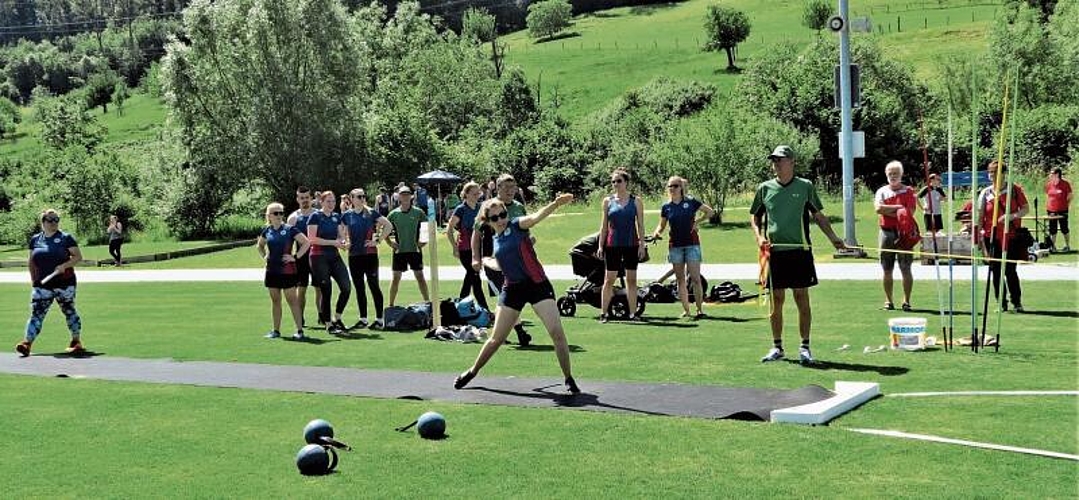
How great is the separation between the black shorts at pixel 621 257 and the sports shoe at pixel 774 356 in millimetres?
3931

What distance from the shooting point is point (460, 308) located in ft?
53.7

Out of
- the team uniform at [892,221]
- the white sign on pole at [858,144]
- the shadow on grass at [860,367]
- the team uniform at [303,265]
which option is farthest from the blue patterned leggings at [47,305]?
the white sign on pole at [858,144]

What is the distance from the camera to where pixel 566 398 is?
10484mm

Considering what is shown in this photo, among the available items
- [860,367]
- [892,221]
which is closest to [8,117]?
[892,221]

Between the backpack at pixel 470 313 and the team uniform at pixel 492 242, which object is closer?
the team uniform at pixel 492 242

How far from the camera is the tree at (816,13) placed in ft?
333

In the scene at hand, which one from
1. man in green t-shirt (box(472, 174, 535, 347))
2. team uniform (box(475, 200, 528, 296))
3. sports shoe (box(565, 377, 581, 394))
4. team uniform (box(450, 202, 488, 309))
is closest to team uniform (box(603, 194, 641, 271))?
team uniform (box(475, 200, 528, 296))

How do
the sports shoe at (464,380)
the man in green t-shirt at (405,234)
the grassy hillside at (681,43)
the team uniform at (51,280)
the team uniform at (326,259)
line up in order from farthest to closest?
the grassy hillside at (681,43), the man in green t-shirt at (405,234), the team uniform at (326,259), the team uniform at (51,280), the sports shoe at (464,380)

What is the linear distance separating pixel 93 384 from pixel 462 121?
228 ft

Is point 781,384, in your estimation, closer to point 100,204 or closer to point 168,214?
point 168,214

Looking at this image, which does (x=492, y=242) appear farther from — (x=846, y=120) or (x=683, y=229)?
(x=846, y=120)

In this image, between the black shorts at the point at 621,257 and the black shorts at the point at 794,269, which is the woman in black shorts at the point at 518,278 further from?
the black shorts at the point at 621,257

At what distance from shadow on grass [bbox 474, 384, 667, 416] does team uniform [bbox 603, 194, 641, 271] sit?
4913 millimetres

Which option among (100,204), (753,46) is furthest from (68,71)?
(100,204)
